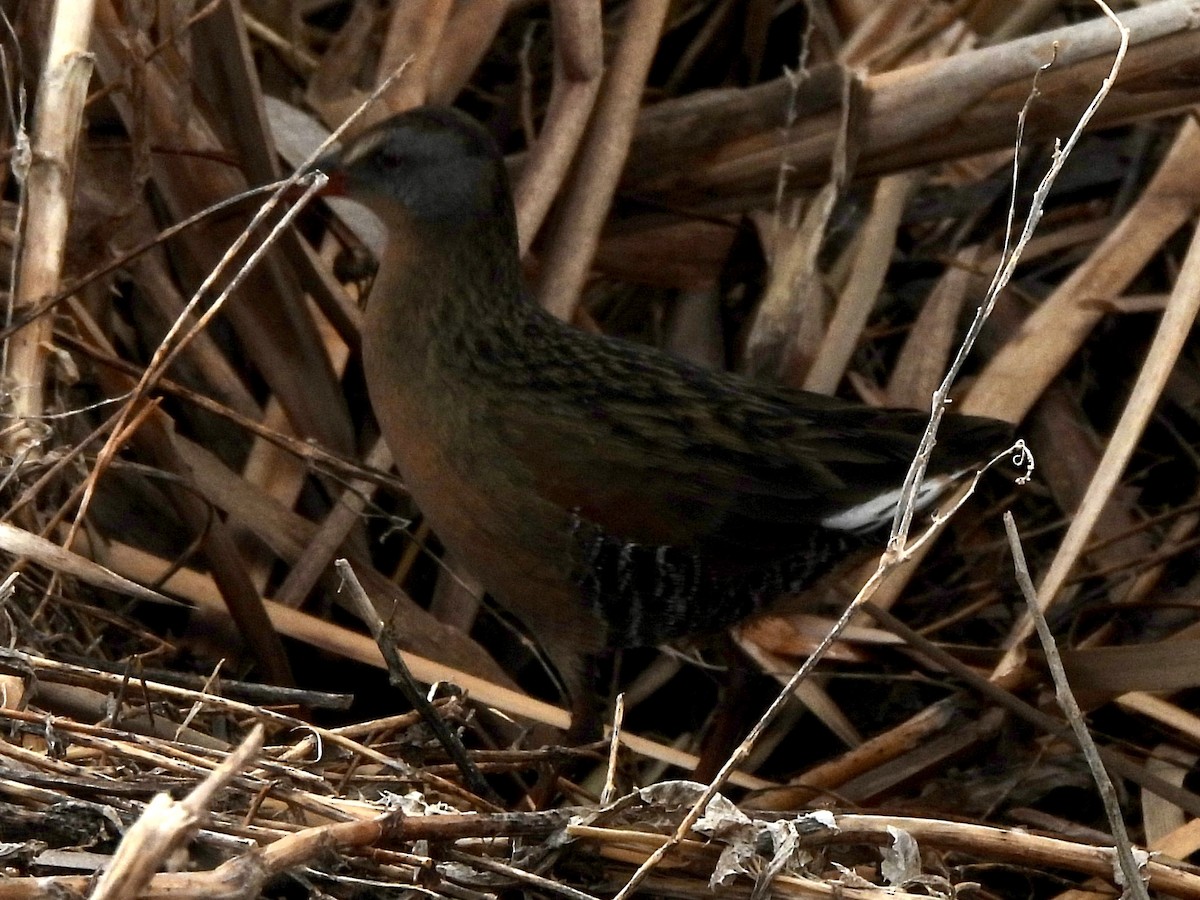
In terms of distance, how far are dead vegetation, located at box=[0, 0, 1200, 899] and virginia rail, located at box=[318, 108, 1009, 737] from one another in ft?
0.42

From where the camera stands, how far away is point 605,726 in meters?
2.00

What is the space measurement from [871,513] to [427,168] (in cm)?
63

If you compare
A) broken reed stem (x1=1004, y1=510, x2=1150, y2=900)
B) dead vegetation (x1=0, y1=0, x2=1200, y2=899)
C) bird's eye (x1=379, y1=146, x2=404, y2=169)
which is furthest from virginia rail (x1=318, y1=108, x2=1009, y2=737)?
broken reed stem (x1=1004, y1=510, x2=1150, y2=900)

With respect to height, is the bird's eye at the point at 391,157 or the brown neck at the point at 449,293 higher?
the bird's eye at the point at 391,157

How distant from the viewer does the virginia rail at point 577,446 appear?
5.86 feet

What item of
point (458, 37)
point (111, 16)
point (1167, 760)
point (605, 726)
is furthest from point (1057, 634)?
point (111, 16)

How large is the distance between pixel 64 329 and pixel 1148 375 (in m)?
1.21

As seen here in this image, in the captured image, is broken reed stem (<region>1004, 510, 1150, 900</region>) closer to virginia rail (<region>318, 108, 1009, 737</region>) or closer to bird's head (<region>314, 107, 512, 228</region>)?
virginia rail (<region>318, 108, 1009, 737</region>)

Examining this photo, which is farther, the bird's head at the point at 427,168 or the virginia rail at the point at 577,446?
the bird's head at the point at 427,168

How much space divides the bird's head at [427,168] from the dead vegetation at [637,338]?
0.44 feet

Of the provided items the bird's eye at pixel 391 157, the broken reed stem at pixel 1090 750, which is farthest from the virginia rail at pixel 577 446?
the broken reed stem at pixel 1090 750

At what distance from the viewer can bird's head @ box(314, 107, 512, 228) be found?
1.95 metres

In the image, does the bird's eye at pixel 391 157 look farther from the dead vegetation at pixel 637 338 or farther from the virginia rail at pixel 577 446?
the dead vegetation at pixel 637 338

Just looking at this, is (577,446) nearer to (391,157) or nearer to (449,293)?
(449,293)
